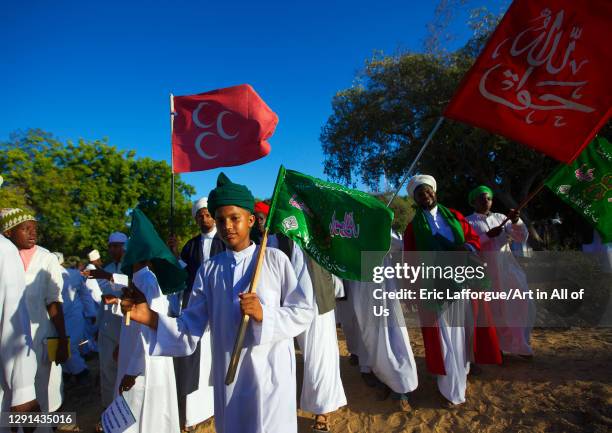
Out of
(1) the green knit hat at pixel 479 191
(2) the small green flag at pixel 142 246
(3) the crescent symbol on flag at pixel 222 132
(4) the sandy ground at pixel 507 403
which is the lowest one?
(4) the sandy ground at pixel 507 403

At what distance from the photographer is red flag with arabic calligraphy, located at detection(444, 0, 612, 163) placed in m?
2.97

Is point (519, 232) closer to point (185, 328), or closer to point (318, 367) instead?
point (318, 367)

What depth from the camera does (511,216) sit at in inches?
161

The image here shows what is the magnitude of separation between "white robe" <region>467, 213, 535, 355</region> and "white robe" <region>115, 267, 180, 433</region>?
3.71m

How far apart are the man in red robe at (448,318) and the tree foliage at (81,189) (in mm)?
15334

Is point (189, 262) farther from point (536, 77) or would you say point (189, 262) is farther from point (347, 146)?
point (347, 146)

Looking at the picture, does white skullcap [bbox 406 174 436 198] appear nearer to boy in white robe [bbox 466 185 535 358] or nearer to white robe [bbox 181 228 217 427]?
boy in white robe [bbox 466 185 535 358]

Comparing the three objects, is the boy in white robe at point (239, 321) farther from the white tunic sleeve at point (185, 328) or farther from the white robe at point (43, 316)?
the white robe at point (43, 316)

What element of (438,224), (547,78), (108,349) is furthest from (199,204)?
(547,78)

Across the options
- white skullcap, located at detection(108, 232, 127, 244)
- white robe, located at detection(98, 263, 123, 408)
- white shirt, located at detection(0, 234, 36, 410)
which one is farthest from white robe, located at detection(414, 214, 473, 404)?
white skullcap, located at detection(108, 232, 127, 244)

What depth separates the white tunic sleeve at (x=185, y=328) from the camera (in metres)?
2.00

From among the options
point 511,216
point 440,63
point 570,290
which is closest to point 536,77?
point 511,216

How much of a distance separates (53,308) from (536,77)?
4.44 meters

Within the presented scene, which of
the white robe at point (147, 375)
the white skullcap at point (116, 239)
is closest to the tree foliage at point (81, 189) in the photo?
the white skullcap at point (116, 239)
